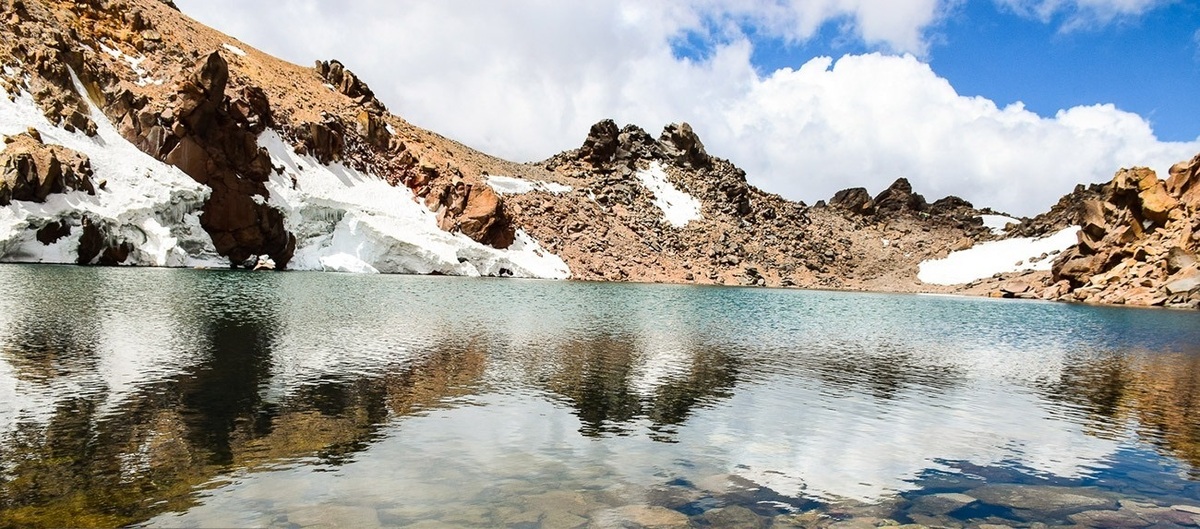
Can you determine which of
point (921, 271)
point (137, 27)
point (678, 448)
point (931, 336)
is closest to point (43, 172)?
point (137, 27)

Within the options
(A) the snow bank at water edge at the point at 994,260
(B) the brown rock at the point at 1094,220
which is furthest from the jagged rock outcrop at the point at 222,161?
(A) the snow bank at water edge at the point at 994,260

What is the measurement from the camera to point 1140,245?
102m

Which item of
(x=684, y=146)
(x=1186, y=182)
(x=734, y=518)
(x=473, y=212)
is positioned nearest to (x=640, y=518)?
(x=734, y=518)

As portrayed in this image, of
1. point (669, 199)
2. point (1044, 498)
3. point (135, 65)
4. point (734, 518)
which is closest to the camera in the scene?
point (734, 518)

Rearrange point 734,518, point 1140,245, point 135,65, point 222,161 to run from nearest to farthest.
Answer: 1. point 734,518
2. point 222,161
3. point 135,65
4. point 1140,245

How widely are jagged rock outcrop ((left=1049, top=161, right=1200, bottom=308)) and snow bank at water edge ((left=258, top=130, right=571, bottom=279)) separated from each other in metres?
87.9

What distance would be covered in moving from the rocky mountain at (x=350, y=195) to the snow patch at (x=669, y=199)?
2.12 ft

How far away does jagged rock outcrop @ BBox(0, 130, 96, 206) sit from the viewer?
186 ft

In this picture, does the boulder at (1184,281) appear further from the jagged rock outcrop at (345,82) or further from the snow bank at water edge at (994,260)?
the jagged rock outcrop at (345,82)

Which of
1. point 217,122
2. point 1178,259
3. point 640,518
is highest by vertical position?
point 217,122

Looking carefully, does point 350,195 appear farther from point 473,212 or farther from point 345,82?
point 345,82

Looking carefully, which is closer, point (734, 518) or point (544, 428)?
point (734, 518)

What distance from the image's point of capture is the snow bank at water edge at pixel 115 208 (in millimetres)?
57812

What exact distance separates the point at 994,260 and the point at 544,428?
590 ft
